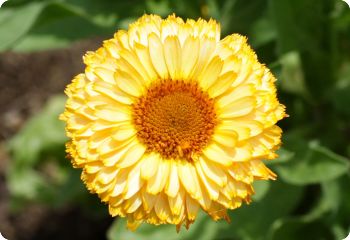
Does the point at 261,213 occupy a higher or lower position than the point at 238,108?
lower

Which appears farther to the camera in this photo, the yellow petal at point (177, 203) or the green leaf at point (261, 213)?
the green leaf at point (261, 213)

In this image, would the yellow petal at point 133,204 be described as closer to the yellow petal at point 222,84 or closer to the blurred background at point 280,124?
the yellow petal at point 222,84

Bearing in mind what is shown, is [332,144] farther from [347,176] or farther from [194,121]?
[194,121]

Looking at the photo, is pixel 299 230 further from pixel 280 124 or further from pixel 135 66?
pixel 135 66

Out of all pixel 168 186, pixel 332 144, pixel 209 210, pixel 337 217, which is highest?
pixel 168 186

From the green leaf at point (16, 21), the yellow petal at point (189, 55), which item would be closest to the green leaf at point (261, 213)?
the yellow petal at point (189, 55)

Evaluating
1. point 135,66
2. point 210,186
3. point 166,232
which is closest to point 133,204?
point 210,186

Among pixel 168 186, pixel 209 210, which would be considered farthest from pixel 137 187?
pixel 209 210
